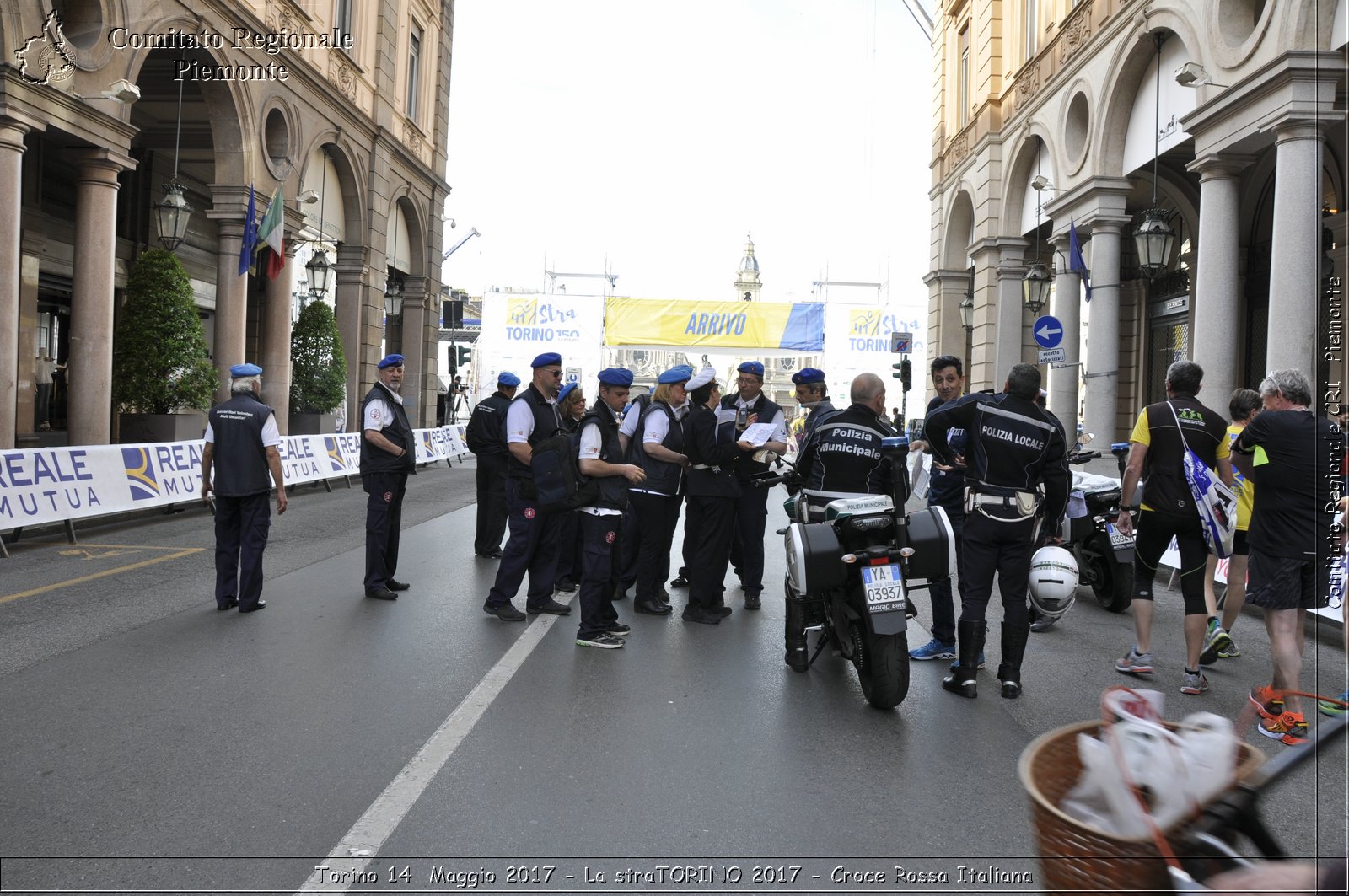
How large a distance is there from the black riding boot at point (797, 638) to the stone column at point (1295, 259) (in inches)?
316

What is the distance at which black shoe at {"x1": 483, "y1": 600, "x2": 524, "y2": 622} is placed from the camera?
7.56 m

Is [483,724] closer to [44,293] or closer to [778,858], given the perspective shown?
[778,858]

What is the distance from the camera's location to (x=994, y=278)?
76.3 ft

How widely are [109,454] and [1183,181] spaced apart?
60.3ft

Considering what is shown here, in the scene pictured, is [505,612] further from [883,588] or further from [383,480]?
[883,588]

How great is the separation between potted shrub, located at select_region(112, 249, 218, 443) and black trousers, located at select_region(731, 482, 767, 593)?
421 inches

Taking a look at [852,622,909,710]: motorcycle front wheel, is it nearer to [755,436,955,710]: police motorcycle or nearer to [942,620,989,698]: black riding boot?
[755,436,955,710]: police motorcycle

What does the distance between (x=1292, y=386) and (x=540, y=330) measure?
38.3 m

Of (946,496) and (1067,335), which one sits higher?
(1067,335)

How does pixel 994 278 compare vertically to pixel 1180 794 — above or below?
above

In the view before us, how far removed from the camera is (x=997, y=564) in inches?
236

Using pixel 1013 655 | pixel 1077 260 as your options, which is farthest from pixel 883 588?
pixel 1077 260

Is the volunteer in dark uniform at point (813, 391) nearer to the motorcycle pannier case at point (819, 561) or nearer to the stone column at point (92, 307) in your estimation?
the motorcycle pannier case at point (819, 561)

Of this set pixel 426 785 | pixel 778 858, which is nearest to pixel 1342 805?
pixel 778 858
